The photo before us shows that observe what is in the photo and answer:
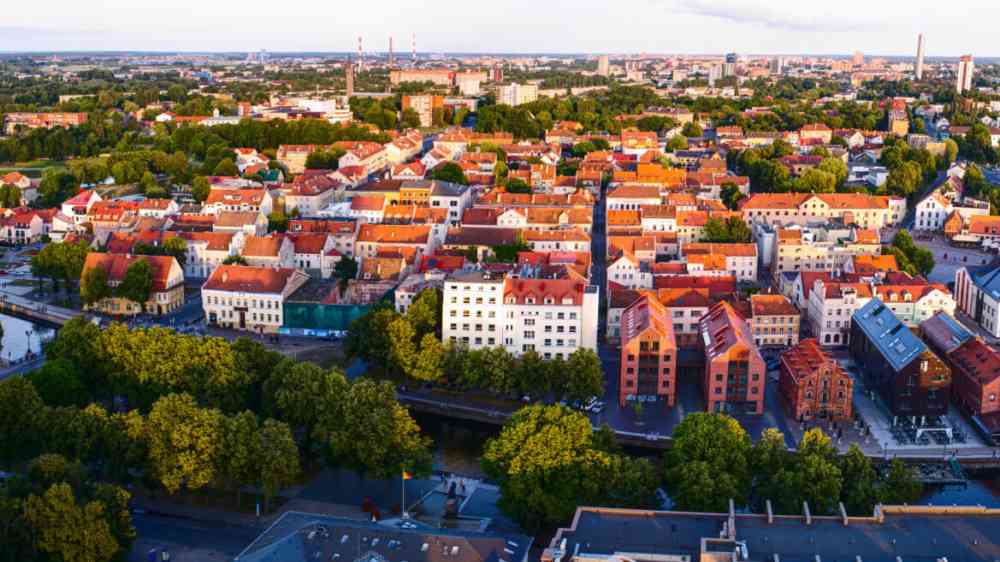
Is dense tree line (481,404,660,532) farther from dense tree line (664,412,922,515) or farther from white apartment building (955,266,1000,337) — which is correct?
white apartment building (955,266,1000,337)

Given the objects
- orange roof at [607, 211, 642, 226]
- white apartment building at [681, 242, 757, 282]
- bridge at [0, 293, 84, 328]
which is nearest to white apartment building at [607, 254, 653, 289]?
white apartment building at [681, 242, 757, 282]

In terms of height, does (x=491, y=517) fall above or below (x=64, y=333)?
below

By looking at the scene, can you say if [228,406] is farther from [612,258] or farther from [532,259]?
[612,258]

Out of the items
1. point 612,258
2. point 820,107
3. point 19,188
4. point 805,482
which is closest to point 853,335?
point 612,258

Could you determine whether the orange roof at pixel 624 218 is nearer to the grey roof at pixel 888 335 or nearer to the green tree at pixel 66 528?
the grey roof at pixel 888 335

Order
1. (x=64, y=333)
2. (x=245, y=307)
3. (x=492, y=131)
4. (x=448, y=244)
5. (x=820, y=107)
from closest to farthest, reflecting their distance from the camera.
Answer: (x=64, y=333) < (x=245, y=307) < (x=448, y=244) < (x=492, y=131) < (x=820, y=107)

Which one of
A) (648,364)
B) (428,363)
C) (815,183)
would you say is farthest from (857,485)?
(815,183)

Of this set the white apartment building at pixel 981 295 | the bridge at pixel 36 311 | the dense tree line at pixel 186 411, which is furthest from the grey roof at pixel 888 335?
the bridge at pixel 36 311
